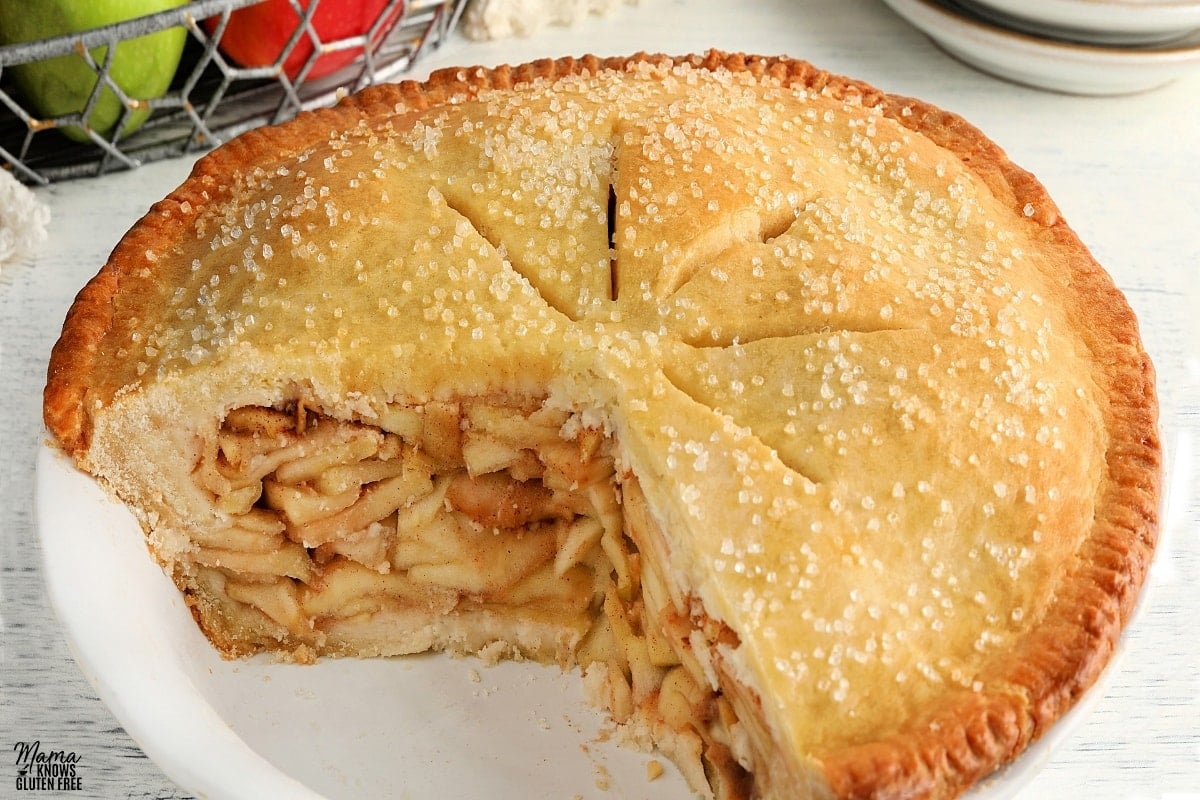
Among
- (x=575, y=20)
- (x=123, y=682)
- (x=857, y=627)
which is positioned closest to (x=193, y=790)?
(x=123, y=682)

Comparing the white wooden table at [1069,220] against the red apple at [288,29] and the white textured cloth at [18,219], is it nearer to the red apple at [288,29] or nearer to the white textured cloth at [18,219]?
the white textured cloth at [18,219]

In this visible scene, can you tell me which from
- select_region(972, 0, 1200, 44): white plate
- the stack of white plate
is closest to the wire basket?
the stack of white plate

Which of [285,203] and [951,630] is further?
[285,203]

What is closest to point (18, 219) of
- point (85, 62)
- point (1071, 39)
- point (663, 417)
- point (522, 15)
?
point (85, 62)

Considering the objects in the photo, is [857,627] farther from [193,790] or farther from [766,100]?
[766,100]

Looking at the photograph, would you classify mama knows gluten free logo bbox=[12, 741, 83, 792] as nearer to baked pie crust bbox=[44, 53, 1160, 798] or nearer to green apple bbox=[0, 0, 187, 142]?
baked pie crust bbox=[44, 53, 1160, 798]

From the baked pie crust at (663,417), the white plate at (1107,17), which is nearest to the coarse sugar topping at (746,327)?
the baked pie crust at (663,417)
